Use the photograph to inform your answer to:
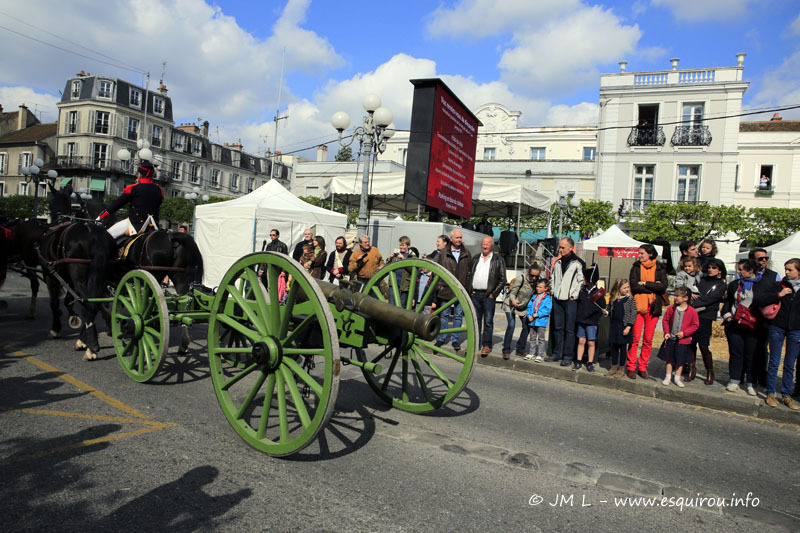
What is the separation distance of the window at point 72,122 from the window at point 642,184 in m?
55.5

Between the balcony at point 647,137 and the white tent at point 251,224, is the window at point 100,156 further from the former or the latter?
the balcony at point 647,137

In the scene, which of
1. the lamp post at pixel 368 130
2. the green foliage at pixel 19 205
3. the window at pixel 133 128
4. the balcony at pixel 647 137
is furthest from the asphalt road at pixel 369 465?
the window at pixel 133 128

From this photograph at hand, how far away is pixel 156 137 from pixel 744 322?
6260 centimetres

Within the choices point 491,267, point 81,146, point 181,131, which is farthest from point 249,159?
point 491,267

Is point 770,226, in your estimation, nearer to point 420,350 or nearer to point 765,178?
point 765,178

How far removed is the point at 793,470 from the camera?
14.8 ft

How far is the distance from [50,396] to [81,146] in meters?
59.2

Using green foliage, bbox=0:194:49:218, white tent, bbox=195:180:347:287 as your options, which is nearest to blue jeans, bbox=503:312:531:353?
white tent, bbox=195:180:347:287

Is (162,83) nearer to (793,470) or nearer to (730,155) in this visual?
(730,155)

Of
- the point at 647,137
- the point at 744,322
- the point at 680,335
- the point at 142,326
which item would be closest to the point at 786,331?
the point at 744,322

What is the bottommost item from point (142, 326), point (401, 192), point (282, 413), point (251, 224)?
point (282, 413)

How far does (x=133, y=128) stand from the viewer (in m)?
56.2

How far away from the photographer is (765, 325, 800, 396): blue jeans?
631 cm

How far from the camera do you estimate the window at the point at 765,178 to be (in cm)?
3309
